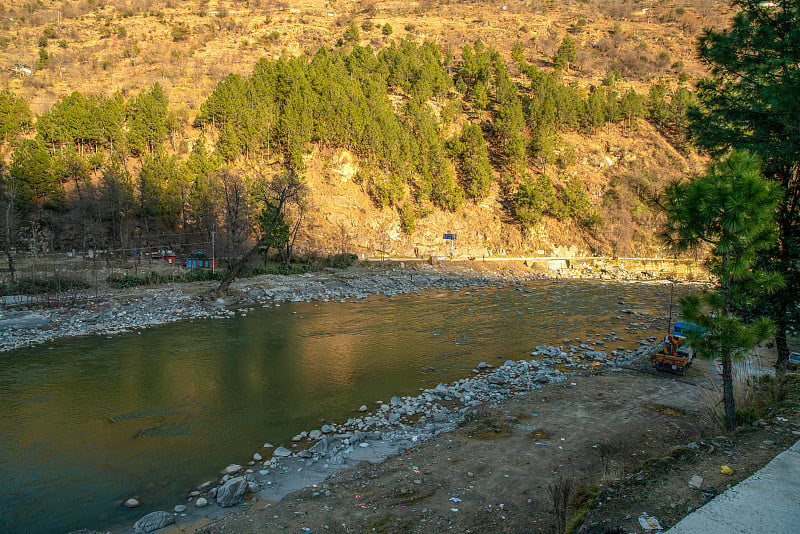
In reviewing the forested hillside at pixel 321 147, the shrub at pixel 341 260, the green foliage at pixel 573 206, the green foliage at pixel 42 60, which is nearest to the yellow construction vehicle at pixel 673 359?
the forested hillside at pixel 321 147

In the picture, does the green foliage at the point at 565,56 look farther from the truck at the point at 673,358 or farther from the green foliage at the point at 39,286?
the green foliage at the point at 39,286

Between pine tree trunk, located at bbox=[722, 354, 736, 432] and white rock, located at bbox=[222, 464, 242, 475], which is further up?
pine tree trunk, located at bbox=[722, 354, 736, 432]

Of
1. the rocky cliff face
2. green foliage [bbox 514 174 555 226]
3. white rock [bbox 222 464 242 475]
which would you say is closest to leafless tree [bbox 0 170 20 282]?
the rocky cliff face

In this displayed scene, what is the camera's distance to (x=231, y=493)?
21.8 ft

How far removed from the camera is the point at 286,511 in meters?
6.03

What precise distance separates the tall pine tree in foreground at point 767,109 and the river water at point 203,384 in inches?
312

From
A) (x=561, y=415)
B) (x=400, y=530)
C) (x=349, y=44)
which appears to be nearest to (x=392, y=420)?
(x=561, y=415)

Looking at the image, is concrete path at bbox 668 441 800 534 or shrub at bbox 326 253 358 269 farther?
shrub at bbox 326 253 358 269

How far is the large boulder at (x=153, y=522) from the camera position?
6.10 m

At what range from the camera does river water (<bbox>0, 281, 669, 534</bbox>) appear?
751cm

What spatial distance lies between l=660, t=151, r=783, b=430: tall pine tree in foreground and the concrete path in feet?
5.94

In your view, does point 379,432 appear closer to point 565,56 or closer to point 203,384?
point 203,384

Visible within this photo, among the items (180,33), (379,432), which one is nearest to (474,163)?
(379,432)

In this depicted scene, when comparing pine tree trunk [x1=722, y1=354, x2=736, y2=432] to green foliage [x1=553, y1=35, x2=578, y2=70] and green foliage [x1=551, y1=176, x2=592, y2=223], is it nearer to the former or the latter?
green foliage [x1=551, y1=176, x2=592, y2=223]
